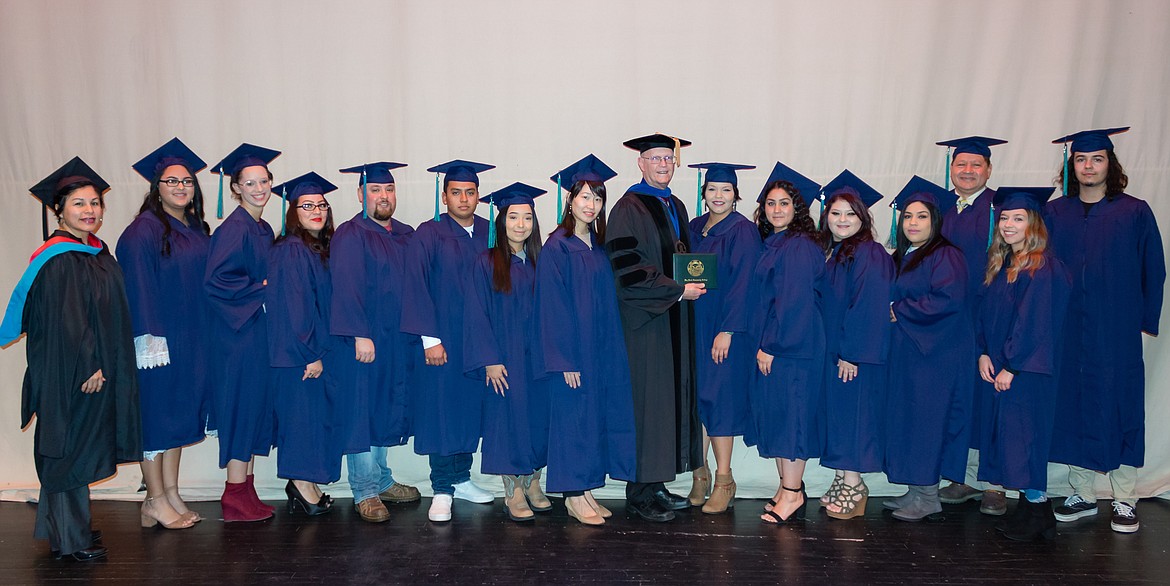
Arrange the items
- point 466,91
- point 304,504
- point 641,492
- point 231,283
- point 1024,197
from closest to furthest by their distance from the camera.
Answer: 1. point 1024,197
2. point 231,283
3. point 641,492
4. point 304,504
5. point 466,91

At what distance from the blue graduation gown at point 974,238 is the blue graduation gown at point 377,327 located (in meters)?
3.08

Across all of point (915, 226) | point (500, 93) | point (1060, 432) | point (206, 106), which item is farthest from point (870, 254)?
point (206, 106)

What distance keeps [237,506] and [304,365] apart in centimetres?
92

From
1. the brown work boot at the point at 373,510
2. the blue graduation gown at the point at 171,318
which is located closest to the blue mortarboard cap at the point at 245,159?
the blue graduation gown at the point at 171,318

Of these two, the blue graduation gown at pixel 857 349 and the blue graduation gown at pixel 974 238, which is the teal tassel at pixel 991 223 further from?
the blue graduation gown at pixel 857 349

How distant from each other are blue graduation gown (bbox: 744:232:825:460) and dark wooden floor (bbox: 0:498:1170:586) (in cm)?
49

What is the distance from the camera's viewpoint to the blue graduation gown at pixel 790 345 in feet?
14.0

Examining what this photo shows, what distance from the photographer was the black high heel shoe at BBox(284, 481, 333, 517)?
4.61m

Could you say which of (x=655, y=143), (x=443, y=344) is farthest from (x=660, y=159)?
(x=443, y=344)

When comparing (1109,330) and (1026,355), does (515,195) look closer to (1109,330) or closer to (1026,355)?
(1026,355)

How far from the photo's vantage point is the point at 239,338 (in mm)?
4406

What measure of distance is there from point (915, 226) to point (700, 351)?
1.31 m

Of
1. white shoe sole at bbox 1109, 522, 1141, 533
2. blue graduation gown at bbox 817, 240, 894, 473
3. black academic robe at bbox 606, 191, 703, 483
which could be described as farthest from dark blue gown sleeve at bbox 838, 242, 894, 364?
white shoe sole at bbox 1109, 522, 1141, 533

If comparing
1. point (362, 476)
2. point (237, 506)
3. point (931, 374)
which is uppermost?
point (931, 374)
